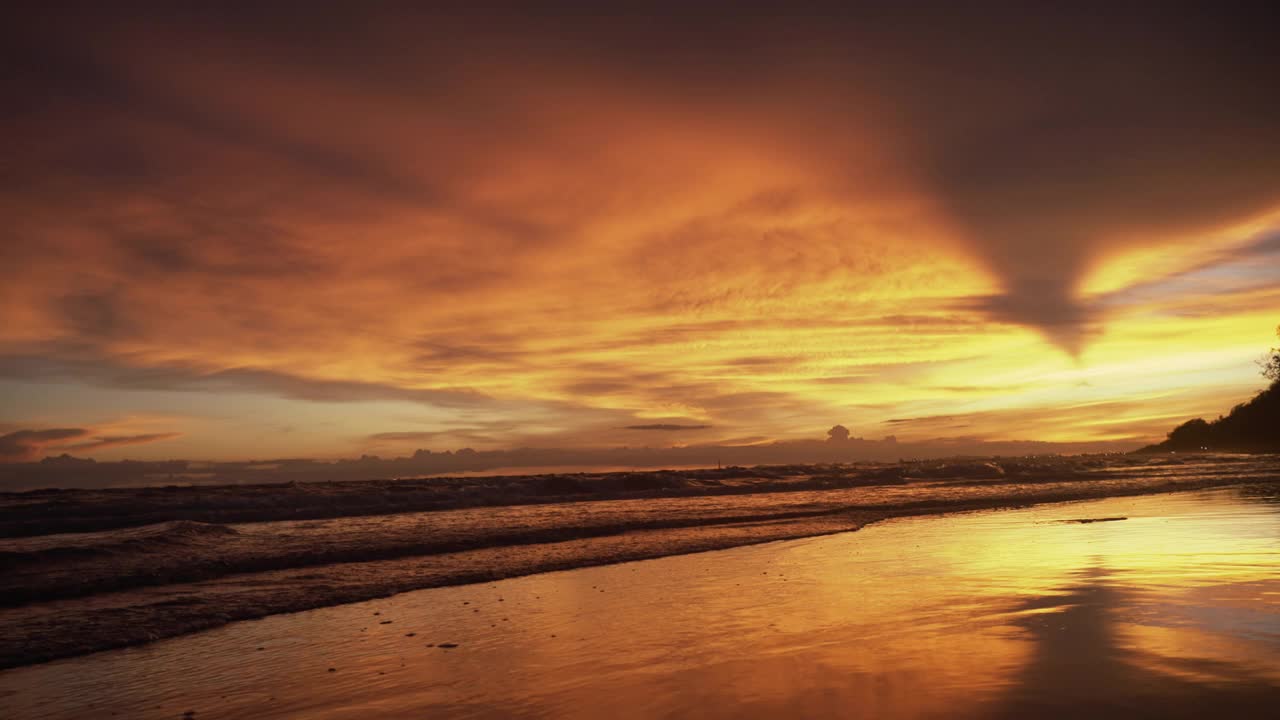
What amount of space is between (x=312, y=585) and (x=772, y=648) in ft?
29.6

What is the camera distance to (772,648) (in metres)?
7.09

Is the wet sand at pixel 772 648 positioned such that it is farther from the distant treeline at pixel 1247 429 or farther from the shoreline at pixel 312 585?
the distant treeline at pixel 1247 429

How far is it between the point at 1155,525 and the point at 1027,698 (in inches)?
507

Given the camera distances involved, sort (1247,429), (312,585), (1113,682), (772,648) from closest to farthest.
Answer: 1. (1113,682)
2. (772,648)
3. (312,585)
4. (1247,429)

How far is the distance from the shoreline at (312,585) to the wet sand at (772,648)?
635mm

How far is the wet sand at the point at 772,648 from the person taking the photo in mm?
5469

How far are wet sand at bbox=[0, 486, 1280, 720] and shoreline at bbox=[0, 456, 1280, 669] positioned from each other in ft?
2.08

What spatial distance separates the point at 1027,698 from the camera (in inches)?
202

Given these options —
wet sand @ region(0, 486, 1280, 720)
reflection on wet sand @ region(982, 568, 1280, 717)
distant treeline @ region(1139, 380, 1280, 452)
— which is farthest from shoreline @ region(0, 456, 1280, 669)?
distant treeline @ region(1139, 380, 1280, 452)

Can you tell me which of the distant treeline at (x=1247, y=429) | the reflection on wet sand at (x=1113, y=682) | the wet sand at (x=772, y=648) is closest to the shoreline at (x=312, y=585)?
the wet sand at (x=772, y=648)

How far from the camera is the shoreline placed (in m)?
9.53

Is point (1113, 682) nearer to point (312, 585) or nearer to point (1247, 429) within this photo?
point (312, 585)

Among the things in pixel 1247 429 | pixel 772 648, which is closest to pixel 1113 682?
pixel 772 648

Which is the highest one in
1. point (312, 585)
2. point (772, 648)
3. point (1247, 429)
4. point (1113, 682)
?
point (1247, 429)
